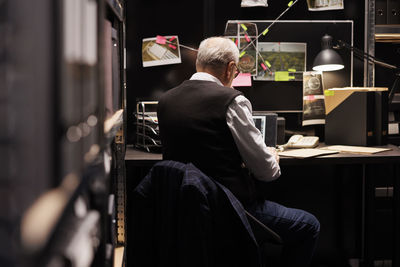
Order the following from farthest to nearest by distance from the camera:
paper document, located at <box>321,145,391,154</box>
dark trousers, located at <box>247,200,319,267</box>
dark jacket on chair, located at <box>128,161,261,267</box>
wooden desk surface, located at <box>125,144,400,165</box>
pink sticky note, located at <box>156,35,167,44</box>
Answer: pink sticky note, located at <box>156,35,167,44</box> → paper document, located at <box>321,145,391,154</box> → wooden desk surface, located at <box>125,144,400,165</box> → dark trousers, located at <box>247,200,319,267</box> → dark jacket on chair, located at <box>128,161,261,267</box>

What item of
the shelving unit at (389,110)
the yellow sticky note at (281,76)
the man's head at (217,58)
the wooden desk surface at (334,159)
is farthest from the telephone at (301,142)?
the man's head at (217,58)

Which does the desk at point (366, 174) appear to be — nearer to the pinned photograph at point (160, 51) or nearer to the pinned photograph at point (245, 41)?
the pinned photograph at point (160, 51)

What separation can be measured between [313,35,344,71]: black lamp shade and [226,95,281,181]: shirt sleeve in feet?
3.00

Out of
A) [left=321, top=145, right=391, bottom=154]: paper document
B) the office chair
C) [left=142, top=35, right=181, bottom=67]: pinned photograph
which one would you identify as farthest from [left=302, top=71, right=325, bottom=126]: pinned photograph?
the office chair

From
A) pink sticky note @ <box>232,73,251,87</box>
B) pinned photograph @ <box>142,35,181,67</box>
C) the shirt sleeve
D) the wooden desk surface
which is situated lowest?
the wooden desk surface

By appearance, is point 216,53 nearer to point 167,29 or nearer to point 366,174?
point 167,29

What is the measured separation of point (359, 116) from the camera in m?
2.29

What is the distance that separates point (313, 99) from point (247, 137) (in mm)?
1098

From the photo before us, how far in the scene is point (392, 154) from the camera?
6.70 feet

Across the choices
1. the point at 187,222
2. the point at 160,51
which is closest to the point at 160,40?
the point at 160,51

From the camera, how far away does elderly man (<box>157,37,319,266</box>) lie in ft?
5.09

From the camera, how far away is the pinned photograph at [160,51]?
2469mm

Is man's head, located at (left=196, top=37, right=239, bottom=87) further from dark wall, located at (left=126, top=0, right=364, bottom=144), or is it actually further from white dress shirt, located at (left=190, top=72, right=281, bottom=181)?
dark wall, located at (left=126, top=0, right=364, bottom=144)

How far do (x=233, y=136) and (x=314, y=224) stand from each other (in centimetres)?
53
